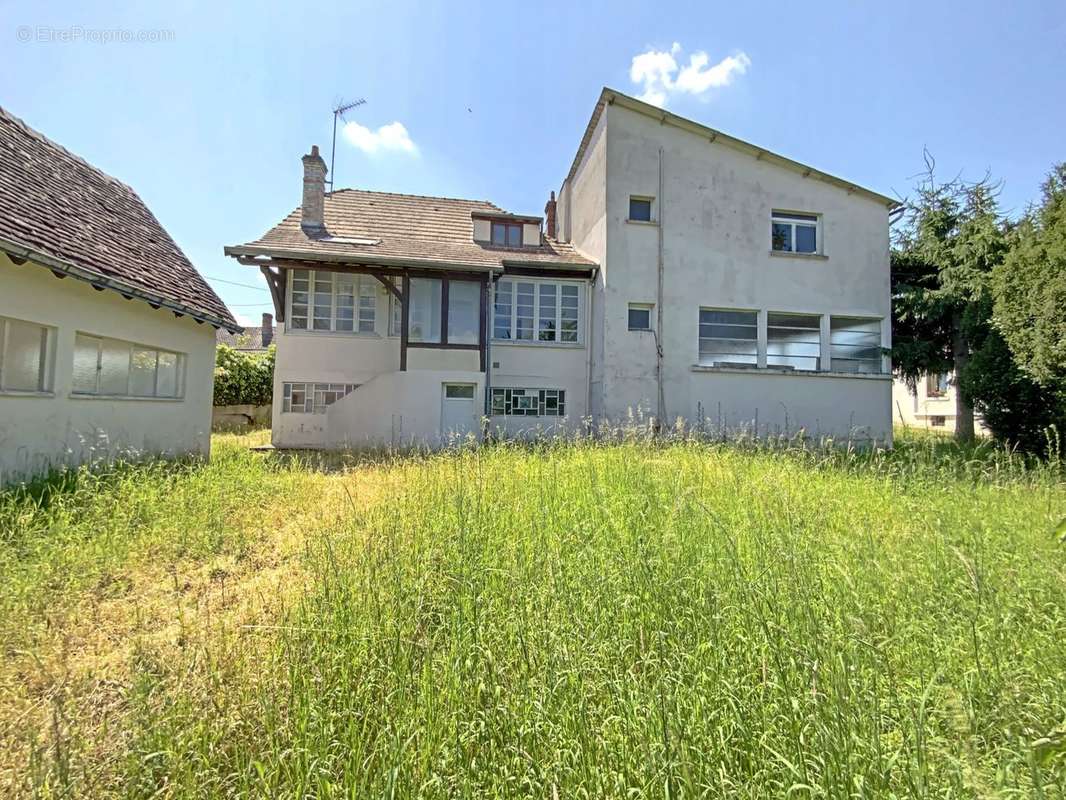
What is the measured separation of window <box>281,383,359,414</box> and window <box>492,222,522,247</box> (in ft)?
21.3

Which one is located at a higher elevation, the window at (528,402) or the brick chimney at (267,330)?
the brick chimney at (267,330)

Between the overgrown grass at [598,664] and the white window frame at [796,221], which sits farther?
the white window frame at [796,221]

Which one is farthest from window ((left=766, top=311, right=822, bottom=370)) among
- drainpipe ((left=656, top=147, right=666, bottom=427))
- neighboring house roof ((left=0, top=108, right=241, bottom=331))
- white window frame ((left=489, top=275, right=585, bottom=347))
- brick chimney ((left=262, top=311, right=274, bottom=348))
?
brick chimney ((left=262, top=311, right=274, bottom=348))

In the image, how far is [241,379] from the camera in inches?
734

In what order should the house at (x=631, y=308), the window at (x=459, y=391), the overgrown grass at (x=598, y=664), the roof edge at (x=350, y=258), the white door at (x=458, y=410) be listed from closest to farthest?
the overgrown grass at (x=598, y=664)
the roof edge at (x=350, y=258)
the white door at (x=458, y=410)
the window at (x=459, y=391)
the house at (x=631, y=308)

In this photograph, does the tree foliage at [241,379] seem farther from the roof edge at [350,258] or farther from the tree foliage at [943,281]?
the tree foliage at [943,281]

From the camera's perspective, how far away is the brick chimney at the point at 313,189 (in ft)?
45.4

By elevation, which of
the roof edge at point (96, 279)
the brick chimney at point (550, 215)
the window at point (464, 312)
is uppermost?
the brick chimney at point (550, 215)

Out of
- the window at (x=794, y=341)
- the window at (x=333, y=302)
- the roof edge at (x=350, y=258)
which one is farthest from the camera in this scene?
the window at (x=794, y=341)

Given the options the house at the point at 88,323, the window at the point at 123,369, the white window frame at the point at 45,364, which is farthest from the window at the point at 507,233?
the white window frame at the point at 45,364

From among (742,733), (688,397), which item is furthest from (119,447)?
(688,397)

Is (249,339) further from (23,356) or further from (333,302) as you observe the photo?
(23,356)

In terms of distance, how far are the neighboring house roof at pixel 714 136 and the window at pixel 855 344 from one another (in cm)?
392

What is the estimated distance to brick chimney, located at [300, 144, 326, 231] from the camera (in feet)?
45.4
